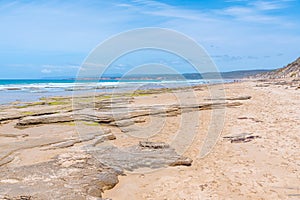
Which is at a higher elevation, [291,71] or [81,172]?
[291,71]

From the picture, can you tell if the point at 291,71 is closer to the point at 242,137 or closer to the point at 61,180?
the point at 242,137

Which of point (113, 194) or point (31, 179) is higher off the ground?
point (31, 179)

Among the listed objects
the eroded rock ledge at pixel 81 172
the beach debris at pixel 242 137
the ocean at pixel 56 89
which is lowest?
the beach debris at pixel 242 137

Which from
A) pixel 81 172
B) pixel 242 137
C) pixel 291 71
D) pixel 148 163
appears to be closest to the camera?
pixel 81 172

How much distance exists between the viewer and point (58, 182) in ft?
16.6

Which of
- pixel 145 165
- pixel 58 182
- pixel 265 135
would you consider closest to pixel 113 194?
pixel 58 182

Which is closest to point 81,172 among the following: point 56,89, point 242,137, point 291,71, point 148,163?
point 148,163

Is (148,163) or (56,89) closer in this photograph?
(148,163)

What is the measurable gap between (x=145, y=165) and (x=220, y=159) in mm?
1788

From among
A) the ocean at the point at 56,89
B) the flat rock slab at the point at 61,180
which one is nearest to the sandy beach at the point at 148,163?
the flat rock slab at the point at 61,180

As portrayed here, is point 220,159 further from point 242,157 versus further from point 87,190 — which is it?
point 87,190

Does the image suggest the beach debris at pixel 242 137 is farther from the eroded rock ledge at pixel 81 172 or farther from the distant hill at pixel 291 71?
the distant hill at pixel 291 71

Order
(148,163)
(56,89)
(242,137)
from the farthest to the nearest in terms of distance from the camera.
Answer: (56,89)
(242,137)
(148,163)

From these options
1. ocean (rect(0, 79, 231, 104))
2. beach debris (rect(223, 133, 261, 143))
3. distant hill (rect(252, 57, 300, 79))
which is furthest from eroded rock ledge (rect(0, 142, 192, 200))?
distant hill (rect(252, 57, 300, 79))
